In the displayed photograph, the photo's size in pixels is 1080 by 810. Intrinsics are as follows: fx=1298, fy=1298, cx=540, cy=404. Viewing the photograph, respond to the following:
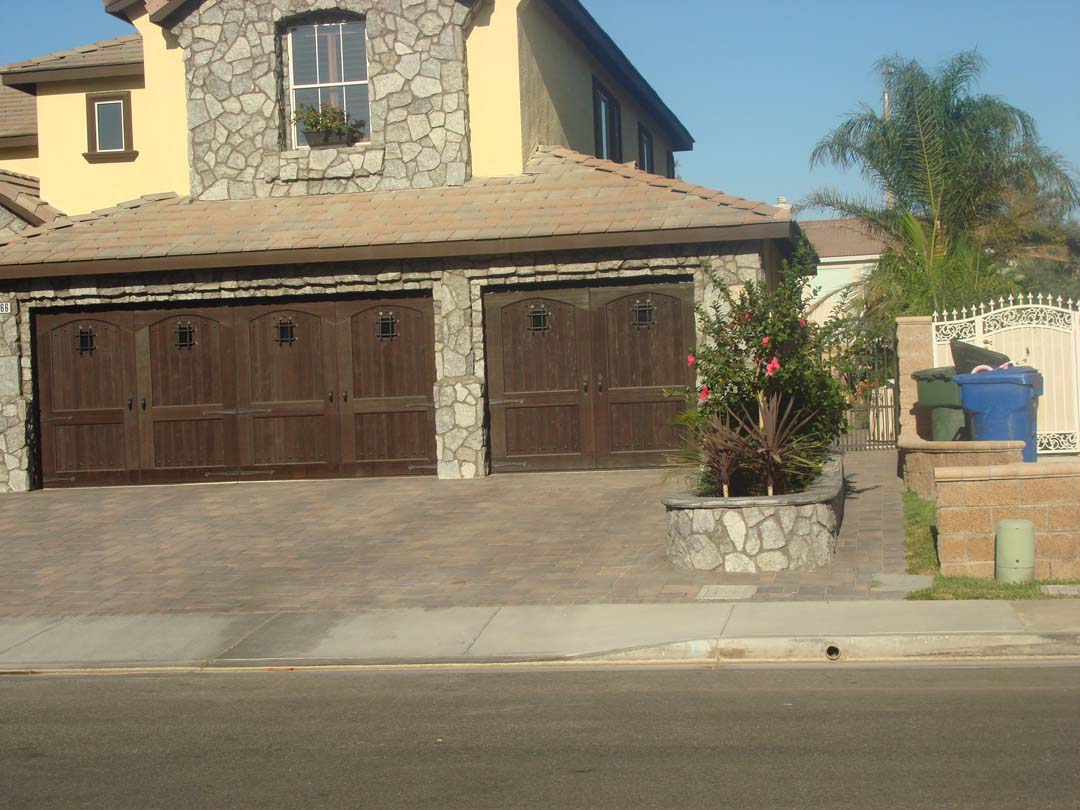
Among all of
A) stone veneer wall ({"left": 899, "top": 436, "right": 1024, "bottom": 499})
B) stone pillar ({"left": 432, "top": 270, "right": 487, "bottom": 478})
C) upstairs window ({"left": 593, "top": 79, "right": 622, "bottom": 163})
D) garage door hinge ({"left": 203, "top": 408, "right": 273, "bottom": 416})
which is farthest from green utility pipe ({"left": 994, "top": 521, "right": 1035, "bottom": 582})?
upstairs window ({"left": 593, "top": 79, "right": 622, "bottom": 163})

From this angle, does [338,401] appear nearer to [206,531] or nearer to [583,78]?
[206,531]

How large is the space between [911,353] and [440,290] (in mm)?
6268

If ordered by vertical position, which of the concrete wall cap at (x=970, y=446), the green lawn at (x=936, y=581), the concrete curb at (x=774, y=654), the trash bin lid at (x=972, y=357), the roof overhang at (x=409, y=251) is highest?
the roof overhang at (x=409, y=251)

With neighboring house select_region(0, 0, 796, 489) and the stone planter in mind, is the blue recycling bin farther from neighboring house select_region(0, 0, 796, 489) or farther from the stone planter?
the stone planter

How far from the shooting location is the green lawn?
977cm

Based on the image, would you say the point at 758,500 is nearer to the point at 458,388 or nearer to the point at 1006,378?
the point at 1006,378

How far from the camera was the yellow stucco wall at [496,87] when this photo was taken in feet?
60.6

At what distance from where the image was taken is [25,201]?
69.8 feet

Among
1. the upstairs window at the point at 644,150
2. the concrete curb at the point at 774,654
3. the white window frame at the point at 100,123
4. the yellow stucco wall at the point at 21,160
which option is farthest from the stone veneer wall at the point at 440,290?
the upstairs window at the point at 644,150

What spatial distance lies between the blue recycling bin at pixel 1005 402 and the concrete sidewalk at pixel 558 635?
571cm

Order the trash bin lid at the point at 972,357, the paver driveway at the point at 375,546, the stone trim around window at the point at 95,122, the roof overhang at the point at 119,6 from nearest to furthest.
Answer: the paver driveway at the point at 375,546 < the trash bin lid at the point at 972,357 < the roof overhang at the point at 119,6 < the stone trim around window at the point at 95,122

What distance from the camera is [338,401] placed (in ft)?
58.6

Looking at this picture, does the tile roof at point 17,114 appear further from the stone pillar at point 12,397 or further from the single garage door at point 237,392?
the single garage door at point 237,392

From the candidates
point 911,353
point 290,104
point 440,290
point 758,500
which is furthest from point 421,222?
point 758,500
